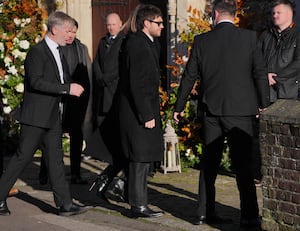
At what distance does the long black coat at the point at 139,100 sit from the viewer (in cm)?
765

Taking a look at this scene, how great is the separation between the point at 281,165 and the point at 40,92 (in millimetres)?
2503

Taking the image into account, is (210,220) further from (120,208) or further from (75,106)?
(75,106)

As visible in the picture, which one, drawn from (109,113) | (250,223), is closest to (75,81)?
(109,113)

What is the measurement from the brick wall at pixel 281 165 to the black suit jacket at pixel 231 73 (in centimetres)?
57

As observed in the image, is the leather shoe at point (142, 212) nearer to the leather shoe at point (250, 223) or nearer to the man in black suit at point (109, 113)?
the man in black suit at point (109, 113)

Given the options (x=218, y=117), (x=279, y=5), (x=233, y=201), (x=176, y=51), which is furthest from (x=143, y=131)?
(x=176, y=51)

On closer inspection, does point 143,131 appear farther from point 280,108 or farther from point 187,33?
point 187,33

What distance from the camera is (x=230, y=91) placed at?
7254 millimetres

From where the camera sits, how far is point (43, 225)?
7746 millimetres

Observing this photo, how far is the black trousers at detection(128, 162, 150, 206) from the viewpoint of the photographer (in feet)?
25.7

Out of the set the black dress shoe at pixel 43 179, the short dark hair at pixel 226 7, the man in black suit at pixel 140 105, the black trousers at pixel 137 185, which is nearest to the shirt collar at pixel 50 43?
the man in black suit at pixel 140 105

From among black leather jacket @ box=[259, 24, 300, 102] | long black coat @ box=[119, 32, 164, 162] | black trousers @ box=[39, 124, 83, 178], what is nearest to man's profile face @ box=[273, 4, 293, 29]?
black leather jacket @ box=[259, 24, 300, 102]

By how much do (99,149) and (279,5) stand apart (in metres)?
2.22

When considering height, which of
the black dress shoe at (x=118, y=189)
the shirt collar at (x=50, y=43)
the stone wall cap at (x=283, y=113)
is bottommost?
the black dress shoe at (x=118, y=189)
